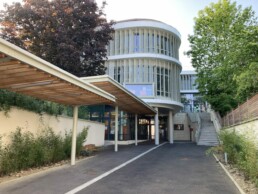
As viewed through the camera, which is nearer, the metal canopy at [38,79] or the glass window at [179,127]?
the metal canopy at [38,79]

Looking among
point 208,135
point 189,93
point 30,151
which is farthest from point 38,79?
point 189,93

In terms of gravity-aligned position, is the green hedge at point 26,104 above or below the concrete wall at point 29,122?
above

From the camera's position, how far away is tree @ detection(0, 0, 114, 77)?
1730cm

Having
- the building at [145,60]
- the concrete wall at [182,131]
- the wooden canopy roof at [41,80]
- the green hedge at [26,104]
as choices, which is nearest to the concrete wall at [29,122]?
the green hedge at [26,104]

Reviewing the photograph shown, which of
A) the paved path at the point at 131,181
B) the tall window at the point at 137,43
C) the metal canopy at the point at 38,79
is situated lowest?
the paved path at the point at 131,181

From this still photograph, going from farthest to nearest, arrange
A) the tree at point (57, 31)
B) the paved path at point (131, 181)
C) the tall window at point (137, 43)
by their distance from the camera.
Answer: the tall window at point (137, 43)
the tree at point (57, 31)
the paved path at point (131, 181)

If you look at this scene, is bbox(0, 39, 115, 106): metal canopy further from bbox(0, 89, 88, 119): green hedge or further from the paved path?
the paved path

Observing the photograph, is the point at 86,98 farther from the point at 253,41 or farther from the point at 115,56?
the point at 115,56

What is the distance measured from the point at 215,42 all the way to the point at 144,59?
716 cm

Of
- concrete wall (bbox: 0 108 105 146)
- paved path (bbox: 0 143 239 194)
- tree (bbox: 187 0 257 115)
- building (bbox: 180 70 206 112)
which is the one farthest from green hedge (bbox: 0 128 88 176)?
building (bbox: 180 70 206 112)

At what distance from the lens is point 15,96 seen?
985 centimetres

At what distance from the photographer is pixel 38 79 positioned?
7.53m

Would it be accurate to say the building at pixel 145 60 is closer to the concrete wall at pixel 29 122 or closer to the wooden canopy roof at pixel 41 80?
the concrete wall at pixel 29 122

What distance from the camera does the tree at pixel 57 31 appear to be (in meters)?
17.3
